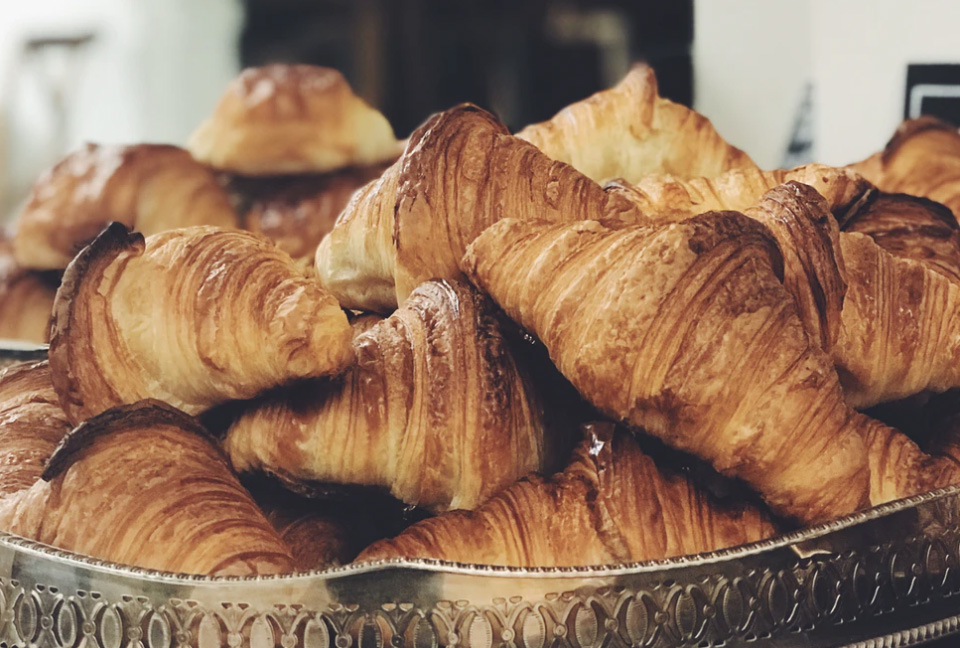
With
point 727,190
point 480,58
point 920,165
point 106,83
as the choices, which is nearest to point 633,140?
point 727,190

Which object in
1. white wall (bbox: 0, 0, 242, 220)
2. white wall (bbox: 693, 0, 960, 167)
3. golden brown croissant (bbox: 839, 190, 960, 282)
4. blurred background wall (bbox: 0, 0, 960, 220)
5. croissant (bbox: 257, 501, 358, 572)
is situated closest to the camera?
croissant (bbox: 257, 501, 358, 572)

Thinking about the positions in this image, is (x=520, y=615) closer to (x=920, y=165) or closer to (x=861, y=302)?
(x=861, y=302)

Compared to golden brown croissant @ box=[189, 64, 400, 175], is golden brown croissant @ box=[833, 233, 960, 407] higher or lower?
higher

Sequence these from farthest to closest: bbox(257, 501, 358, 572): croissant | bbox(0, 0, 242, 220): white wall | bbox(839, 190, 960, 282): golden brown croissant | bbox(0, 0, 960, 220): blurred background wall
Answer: bbox(0, 0, 242, 220): white wall → bbox(0, 0, 960, 220): blurred background wall → bbox(839, 190, 960, 282): golden brown croissant → bbox(257, 501, 358, 572): croissant

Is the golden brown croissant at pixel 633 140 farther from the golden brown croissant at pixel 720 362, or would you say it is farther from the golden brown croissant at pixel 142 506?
the golden brown croissant at pixel 142 506

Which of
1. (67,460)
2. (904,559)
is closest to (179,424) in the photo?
(67,460)

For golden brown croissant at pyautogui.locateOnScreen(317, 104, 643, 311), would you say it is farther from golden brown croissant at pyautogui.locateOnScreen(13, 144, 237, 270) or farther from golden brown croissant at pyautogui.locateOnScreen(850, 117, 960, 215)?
golden brown croissant at pyautogui.locateOnScreen(13, 144, 237, 270)

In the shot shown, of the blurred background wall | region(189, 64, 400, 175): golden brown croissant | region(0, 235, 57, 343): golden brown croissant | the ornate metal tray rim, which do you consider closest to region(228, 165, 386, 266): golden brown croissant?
region(189, 64, 400, 175): golden brown croissant

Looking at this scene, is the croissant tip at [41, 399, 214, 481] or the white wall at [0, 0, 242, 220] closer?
the croissant tip at [41, 399, 214, 481]

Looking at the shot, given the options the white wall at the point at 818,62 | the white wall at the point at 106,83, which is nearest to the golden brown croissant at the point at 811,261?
the white wall at the point at 818,62
